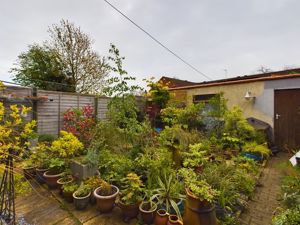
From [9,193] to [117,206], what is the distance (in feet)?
4.89

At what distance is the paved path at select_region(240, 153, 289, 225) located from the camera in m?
2.57

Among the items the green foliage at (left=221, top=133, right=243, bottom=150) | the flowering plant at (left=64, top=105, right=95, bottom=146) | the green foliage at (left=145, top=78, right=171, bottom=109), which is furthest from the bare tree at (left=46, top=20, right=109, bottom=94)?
the green foliage at (left=221, top=133, right=243, bottom=150)

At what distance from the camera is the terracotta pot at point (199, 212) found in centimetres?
208

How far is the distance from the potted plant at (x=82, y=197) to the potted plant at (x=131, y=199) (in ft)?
1.94

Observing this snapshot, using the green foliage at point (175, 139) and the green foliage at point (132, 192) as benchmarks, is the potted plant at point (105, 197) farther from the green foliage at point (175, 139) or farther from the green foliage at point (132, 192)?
the green foliage at point (175, 139)

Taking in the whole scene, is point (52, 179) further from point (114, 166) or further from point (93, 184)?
point (114, 166)

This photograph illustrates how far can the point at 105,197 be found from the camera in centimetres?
265

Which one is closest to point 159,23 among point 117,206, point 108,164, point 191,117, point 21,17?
point 191,117

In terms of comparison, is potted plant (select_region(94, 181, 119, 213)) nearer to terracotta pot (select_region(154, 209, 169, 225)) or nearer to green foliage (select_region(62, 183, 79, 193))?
green foliage (select_region(62, 183, 79, 193))

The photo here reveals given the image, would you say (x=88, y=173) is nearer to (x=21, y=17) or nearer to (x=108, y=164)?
(x=108, y=164)

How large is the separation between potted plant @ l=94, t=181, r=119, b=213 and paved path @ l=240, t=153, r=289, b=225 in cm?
191

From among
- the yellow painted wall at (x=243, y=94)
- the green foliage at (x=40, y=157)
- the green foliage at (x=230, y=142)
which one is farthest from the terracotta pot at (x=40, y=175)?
the yellow painted wall at (x=243, y=94)

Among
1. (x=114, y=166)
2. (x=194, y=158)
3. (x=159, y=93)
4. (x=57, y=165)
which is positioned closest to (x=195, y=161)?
(x=194, y=158)

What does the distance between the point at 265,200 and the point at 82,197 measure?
3102mm
